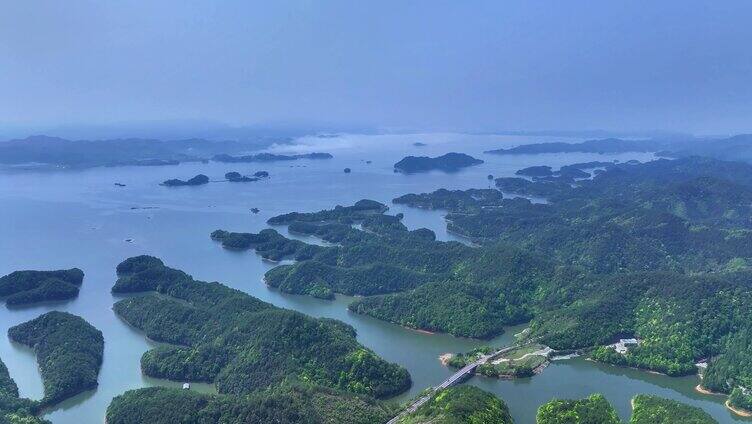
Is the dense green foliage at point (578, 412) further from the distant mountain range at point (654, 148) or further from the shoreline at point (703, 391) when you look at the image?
the distant mountain range at point (654, 148)

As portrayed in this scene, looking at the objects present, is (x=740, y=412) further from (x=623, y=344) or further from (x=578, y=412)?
(x=578, y=412)

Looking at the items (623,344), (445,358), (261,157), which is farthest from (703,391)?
(261,157)

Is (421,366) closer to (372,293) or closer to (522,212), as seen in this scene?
(372,293)

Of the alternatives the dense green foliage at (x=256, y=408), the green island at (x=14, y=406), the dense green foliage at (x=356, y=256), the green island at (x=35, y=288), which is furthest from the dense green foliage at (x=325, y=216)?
the dense green foliage at (x=256, y=408)

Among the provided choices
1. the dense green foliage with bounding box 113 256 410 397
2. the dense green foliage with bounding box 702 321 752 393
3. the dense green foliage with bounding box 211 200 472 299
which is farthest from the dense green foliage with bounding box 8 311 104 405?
the dense green foliage with bounding box 702 321 752 393

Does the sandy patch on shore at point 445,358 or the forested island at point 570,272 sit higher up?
the forested island at point 570,272

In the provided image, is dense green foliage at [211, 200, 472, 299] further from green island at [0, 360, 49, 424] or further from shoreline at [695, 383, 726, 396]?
green island at [0, 360, 49, 424]
